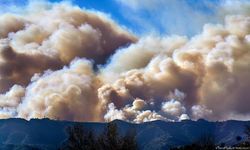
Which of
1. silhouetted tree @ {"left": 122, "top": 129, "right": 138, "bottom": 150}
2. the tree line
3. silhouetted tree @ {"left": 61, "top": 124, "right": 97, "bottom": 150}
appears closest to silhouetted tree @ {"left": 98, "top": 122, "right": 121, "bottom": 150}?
the tree line

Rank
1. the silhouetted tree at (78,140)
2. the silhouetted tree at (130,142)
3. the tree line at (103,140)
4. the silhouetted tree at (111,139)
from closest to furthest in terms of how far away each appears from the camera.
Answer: the silhouetted tree at (130,142)
the tree line at (103,140)
the silhouetted tree at (111,139)
the silhouetted tree at (78,140)

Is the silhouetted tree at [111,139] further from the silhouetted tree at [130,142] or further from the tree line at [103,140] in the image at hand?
the silhouetted tree at [130,142]

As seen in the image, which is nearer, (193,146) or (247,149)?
(247,149)

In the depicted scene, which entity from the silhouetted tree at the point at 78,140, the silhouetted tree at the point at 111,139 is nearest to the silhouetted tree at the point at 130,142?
the silhouetted tree at the point at 111,139

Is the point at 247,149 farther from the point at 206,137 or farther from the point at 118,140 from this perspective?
the point at 118,140

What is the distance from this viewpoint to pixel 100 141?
137250mm

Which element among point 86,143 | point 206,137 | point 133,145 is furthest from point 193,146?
point 86,143

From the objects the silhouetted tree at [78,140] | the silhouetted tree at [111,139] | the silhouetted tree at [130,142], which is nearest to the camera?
the silhouetted tree at [130,142]

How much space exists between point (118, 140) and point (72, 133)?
601 inches

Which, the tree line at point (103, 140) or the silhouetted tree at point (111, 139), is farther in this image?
the silhouetted tree at point (111, 139)

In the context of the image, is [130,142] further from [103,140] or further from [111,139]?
[103,140]

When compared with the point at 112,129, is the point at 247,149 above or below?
below

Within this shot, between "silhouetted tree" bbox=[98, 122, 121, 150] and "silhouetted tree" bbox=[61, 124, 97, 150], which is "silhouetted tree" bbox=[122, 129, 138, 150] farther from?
A: "silhouetted tree" bbox=[61, 124, 97, 150]

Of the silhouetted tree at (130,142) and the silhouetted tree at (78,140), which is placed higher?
the silhouetted tree at (78,140)
